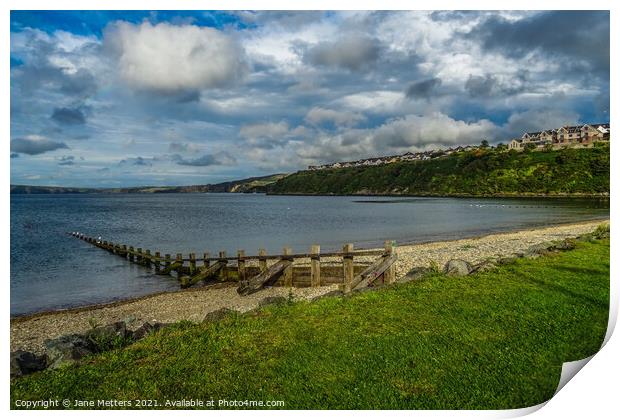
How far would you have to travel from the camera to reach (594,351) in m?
7.58

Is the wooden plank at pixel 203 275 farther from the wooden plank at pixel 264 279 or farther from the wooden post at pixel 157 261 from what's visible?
the wooden post at pixel 157 261

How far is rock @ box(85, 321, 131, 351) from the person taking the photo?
8.32 m

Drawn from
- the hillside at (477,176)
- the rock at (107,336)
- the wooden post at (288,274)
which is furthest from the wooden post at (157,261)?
the hillside at (477,176)

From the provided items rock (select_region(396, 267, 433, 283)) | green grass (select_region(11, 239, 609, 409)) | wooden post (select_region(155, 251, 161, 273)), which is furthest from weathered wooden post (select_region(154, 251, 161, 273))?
green grass (select_region(11, 239, 609, 409))

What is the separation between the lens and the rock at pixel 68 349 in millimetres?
7543

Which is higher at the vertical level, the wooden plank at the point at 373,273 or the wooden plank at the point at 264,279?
the wooden plank at the point at 373,273

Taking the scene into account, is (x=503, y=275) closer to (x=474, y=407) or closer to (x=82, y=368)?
(x=474, y=407)

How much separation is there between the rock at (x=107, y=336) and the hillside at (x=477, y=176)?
156 feet

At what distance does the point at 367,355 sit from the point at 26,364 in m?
5.31

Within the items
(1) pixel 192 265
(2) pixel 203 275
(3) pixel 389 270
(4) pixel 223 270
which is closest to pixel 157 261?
(1) pixel 192 265

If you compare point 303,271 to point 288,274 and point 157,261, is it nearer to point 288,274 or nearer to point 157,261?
point 288,274

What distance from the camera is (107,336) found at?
8.60m

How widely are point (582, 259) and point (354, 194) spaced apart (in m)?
155

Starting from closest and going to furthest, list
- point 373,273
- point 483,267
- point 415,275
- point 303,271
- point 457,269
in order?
point 415,275, point 457,269, point 483,267, point 373,273, point 303,271
